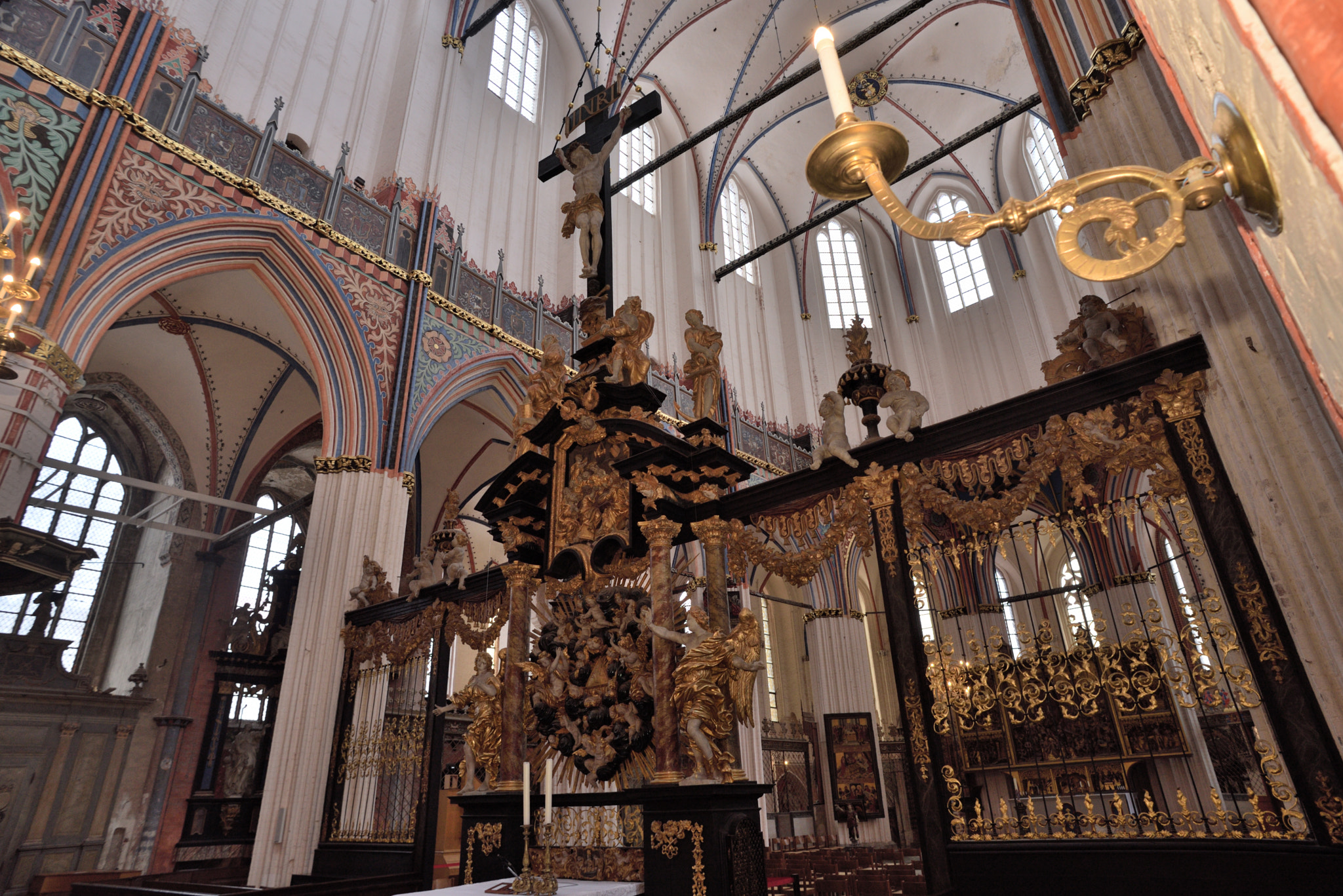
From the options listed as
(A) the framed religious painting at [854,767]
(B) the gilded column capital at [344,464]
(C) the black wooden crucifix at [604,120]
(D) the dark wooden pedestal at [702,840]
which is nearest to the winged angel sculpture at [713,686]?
(D) the dark wooden pedestal at [702,840]

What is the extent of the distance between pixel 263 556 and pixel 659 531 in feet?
36.7

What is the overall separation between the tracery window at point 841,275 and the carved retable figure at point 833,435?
48.2ft

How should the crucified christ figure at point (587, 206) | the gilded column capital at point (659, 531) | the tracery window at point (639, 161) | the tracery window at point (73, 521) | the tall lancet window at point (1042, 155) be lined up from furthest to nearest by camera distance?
the tall lancet window at point (1042, 155), the tracery window at point (639, 161), the tracery window at point (73, 521), the crucified christ figure at point (587, 206), the gilded column capital at point (659, 531)

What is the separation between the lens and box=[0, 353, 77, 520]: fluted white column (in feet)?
19.5

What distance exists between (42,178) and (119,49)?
1985 mm

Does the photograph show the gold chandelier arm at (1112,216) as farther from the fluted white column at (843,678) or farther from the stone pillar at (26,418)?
the fluted white column at (843,678)

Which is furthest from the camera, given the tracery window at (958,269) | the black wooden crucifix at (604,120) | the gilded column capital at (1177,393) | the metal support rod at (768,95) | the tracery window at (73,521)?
the tracery window at (958,269)

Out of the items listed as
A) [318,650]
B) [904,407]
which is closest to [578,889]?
[904,407]

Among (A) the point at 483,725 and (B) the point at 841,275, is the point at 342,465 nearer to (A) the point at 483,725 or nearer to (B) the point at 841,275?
(A) the point at 483,725

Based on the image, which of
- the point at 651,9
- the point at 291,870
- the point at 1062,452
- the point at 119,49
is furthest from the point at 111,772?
the point at 651,9

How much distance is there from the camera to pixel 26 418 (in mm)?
6102

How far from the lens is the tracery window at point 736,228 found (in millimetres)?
18672

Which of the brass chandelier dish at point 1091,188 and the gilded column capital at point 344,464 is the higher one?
the gilded column capital at point 344,464

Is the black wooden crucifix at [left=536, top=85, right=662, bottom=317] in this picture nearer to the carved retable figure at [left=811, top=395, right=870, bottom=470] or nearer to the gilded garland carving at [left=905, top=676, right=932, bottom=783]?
the carved retable figure at [left=811, top=395, right=870, bottom=470]
